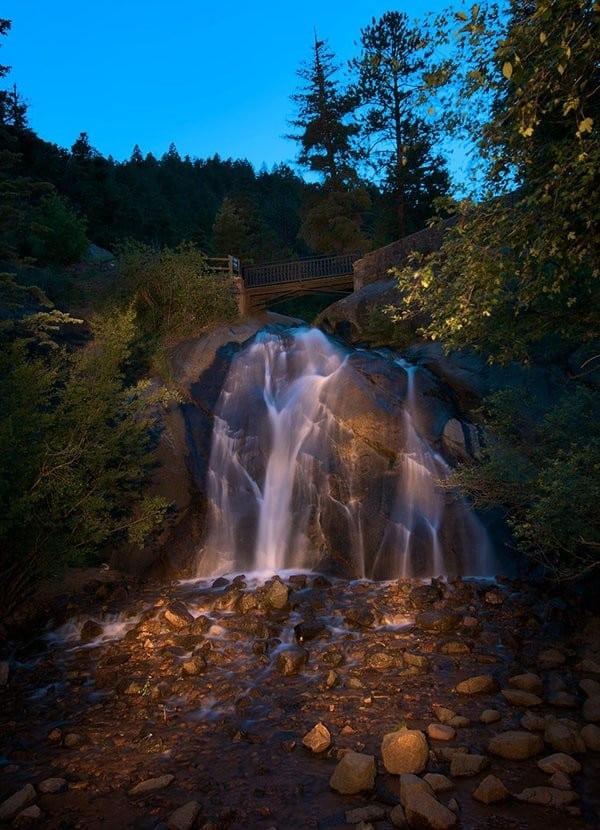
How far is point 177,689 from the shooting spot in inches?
275

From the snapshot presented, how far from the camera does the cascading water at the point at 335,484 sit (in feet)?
37.7

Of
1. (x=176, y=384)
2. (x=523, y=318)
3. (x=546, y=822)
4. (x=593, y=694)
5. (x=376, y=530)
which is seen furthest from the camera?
(x=176, y=384)

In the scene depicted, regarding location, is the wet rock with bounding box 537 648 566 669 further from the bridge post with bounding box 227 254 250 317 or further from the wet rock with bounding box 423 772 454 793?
the bridge post with bounding box 227 254 250 317

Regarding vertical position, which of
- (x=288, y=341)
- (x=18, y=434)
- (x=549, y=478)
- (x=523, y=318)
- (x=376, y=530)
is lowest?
(x=376, y=530)

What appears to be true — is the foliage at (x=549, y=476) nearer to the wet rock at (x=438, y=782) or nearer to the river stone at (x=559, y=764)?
the river stone at (x=559, y=764)

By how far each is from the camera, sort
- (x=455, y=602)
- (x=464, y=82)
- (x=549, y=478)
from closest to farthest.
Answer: (x=464, y=82)
(x=549, y=478)
(x=455, y=602)

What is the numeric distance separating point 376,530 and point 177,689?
19.6 feet

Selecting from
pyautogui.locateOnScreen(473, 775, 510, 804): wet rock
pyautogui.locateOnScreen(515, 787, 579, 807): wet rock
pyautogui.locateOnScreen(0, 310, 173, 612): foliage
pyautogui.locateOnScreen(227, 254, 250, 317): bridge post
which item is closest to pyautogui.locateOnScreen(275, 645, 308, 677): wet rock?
pyautogui.locateOnScreen(473, 775, 510, 804): wet rock

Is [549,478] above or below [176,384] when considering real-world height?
below

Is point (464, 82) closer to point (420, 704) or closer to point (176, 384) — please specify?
point (420, 704)

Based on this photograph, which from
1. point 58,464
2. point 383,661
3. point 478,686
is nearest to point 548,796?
point 478,686

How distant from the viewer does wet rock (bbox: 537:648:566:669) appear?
275 inches

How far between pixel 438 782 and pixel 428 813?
0.51 m

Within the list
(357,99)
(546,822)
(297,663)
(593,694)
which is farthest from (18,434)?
(357,99)
